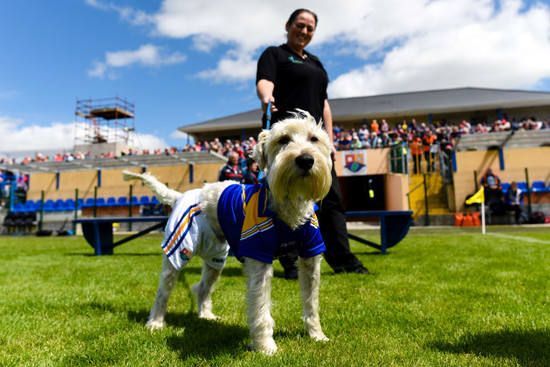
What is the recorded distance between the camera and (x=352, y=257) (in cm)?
505

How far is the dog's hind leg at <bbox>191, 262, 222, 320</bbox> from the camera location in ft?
11.2

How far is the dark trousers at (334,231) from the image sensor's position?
4.59m

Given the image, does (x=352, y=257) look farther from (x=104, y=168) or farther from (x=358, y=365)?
(x=104, y=168)

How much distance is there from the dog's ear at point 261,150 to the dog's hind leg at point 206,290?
4.13ft

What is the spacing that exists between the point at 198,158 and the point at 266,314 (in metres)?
23.2

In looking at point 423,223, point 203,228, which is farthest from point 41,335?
point 423,223

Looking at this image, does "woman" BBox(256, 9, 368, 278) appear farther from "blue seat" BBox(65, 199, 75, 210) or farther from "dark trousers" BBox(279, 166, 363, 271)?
"blue seat" BBox(65, 199, 75, 210)

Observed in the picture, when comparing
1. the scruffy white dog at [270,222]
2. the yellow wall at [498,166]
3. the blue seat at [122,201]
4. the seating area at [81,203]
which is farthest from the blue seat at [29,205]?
the yellow wall at [498,166]

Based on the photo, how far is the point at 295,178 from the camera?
96.7 inches

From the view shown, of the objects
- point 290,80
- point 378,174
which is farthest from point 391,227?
point 378,174

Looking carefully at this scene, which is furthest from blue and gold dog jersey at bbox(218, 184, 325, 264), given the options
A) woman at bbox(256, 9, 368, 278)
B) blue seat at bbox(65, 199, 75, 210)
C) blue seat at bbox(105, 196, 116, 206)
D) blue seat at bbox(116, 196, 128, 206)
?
blue seat at bbox(65, 199, 75, 210)

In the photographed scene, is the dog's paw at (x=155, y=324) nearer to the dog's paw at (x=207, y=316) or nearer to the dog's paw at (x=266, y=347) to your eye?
the dog's paw at (x=207, y=316)

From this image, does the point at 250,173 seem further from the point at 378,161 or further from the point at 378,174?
the point at 378,174

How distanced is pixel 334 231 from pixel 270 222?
2361 mm
